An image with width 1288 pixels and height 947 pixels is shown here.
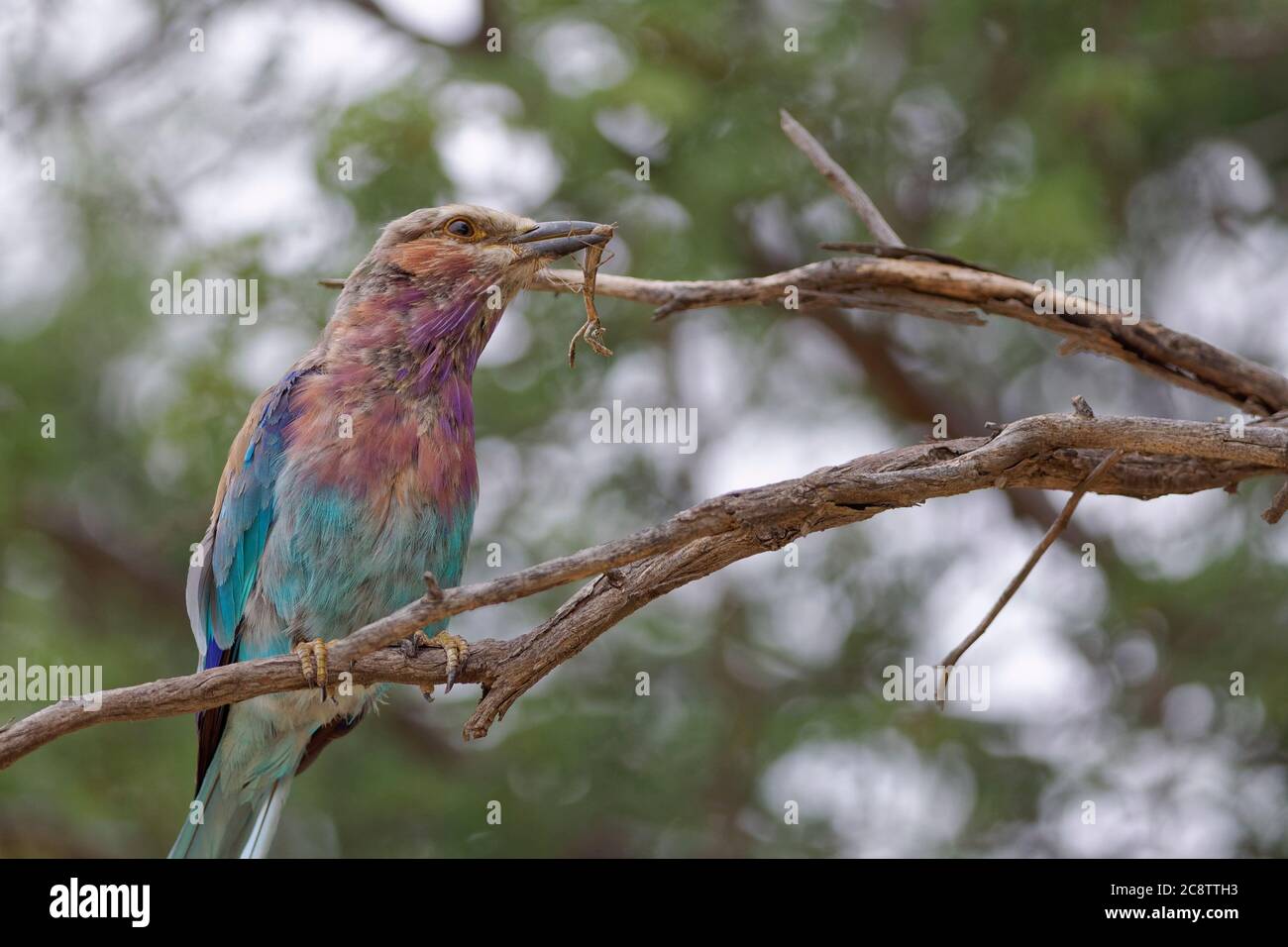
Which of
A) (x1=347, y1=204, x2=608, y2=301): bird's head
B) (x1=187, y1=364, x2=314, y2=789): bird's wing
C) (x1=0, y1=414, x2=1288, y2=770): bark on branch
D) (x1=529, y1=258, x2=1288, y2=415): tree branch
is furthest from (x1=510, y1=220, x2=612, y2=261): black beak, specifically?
(x1=0, y1=414, x2=1288, y2=770): bark on branch

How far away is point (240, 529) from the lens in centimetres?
486

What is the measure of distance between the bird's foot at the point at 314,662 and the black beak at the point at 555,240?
149 centimetres

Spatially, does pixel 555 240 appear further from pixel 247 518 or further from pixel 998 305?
pixel 998 305

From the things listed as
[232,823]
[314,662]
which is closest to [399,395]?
[314,662]

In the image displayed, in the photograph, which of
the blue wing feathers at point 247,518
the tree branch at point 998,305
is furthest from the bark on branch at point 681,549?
the blue wing feathers at point 247,518

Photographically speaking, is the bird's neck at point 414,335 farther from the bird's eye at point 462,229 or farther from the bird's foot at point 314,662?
the bird's foot at point 314,662

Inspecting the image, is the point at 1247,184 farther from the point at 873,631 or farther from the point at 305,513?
the point at 305,513

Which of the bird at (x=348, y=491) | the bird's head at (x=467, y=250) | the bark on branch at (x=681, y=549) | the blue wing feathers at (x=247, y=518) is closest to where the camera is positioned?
the bark on branch at (x=681, y=549)

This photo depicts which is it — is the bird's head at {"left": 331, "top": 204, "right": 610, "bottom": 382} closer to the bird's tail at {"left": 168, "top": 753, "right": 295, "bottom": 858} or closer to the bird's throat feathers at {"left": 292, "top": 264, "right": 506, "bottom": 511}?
the bird's throat feathers at {"left": 292, "top": 264, "right": 506, "bottom": 511}

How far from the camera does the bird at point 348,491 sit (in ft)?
15.1

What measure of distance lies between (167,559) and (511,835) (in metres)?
2.58

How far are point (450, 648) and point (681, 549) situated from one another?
631mm

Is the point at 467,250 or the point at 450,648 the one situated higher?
the point at 467,250
